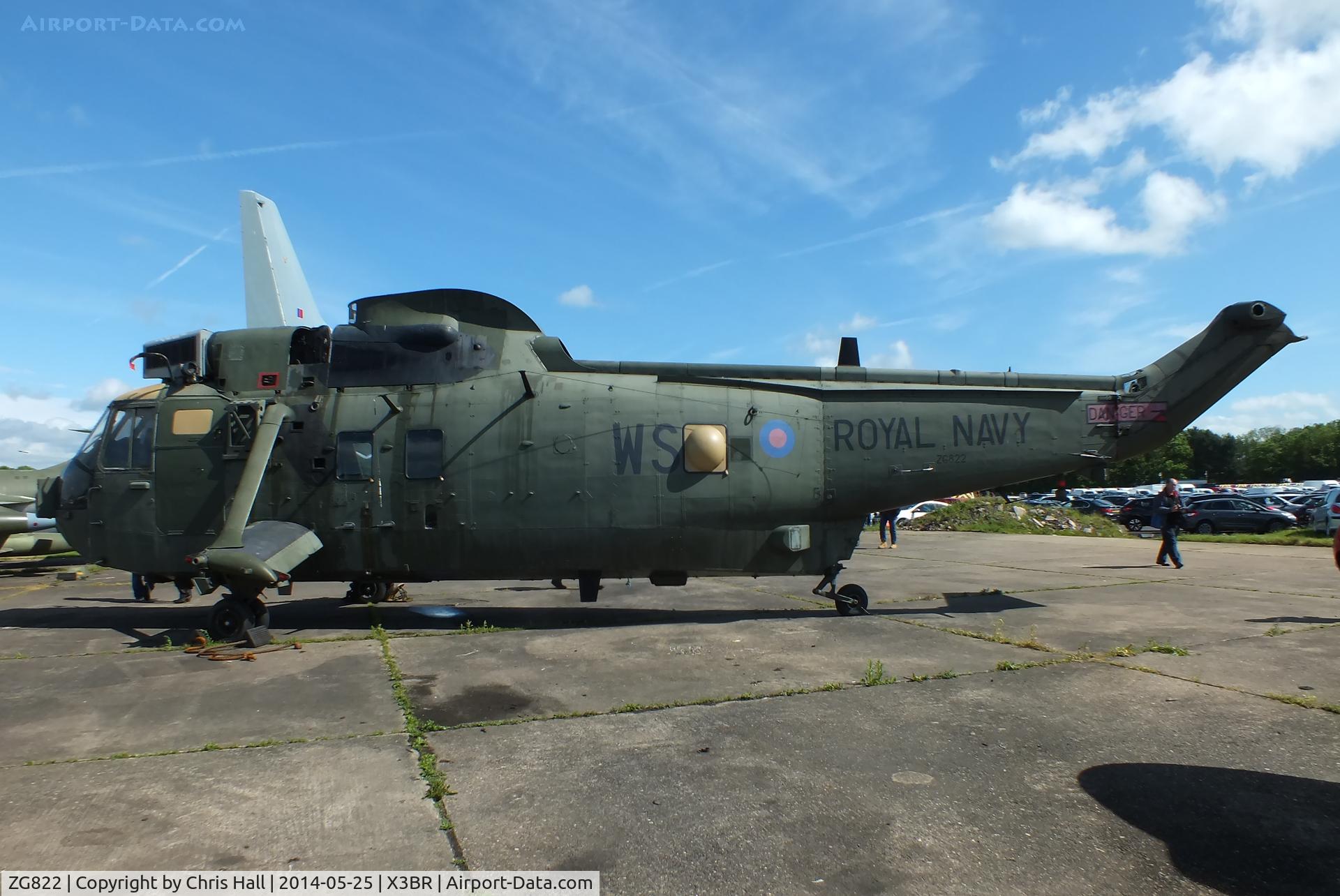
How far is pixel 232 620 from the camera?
841 cm

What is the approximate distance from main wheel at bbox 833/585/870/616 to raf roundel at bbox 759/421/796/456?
6.32ft

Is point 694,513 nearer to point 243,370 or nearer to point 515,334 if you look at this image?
point 515,334

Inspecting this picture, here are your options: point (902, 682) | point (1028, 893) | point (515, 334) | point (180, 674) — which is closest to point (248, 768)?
point (180, 674)

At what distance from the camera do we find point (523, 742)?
199 inches

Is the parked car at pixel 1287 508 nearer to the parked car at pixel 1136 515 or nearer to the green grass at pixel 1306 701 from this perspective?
the parked car at pixel 1136 515

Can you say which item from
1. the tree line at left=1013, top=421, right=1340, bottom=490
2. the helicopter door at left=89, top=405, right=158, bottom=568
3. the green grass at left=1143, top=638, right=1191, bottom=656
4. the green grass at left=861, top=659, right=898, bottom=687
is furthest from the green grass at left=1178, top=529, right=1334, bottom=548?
the tree line at left=1013, top=421, right=1340, bottom=490

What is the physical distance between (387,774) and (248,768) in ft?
2.91

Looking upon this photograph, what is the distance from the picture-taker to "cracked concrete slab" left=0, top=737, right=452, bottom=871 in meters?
3.52

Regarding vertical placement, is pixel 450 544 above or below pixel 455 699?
above

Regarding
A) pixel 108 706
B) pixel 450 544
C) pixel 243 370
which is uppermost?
pixel 243 370

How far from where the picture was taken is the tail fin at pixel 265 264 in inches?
928

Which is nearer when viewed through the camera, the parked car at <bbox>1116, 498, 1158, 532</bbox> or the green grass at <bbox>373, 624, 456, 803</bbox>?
the green grass at <bbox>373, 624, 456, 803</bbox>

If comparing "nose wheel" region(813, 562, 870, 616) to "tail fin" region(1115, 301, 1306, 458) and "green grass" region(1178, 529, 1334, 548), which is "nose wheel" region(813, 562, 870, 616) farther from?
"green grass" region(1178, 529, 1334, 548)

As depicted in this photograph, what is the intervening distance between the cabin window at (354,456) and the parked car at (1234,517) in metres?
32.3
